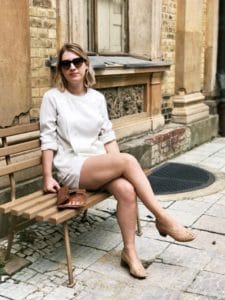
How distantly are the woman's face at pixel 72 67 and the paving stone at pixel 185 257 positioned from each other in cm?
139

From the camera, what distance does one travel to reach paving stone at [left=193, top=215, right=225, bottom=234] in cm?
385

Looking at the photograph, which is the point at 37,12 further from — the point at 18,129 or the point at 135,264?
the point at 135,264

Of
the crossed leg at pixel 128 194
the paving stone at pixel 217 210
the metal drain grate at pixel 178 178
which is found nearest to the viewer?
the crossed leg at pixel 128 194

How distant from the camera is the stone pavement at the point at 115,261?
2812mm

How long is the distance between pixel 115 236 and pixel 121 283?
30.3 inches

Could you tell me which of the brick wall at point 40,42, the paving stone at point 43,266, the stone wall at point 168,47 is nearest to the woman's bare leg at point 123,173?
the paving stone at point 43,266

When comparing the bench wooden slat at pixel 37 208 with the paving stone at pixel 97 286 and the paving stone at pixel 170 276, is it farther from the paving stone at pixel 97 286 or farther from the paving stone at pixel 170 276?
the paving stone at pixel 170 276

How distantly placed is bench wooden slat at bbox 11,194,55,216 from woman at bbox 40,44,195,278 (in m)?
0.07

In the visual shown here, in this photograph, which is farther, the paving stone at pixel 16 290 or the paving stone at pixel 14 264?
the paving stone at pixel 14 264

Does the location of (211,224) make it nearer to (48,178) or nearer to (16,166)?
(48,178)

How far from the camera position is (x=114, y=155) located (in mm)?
3137

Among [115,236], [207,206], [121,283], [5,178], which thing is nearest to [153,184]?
[207,206]

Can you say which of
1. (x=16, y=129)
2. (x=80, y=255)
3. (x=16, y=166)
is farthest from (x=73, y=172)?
(x=80, y=255)

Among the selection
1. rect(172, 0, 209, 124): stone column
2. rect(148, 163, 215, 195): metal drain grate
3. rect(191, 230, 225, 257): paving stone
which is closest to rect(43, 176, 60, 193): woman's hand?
rect(191, 230, 225, 257): paving stone
